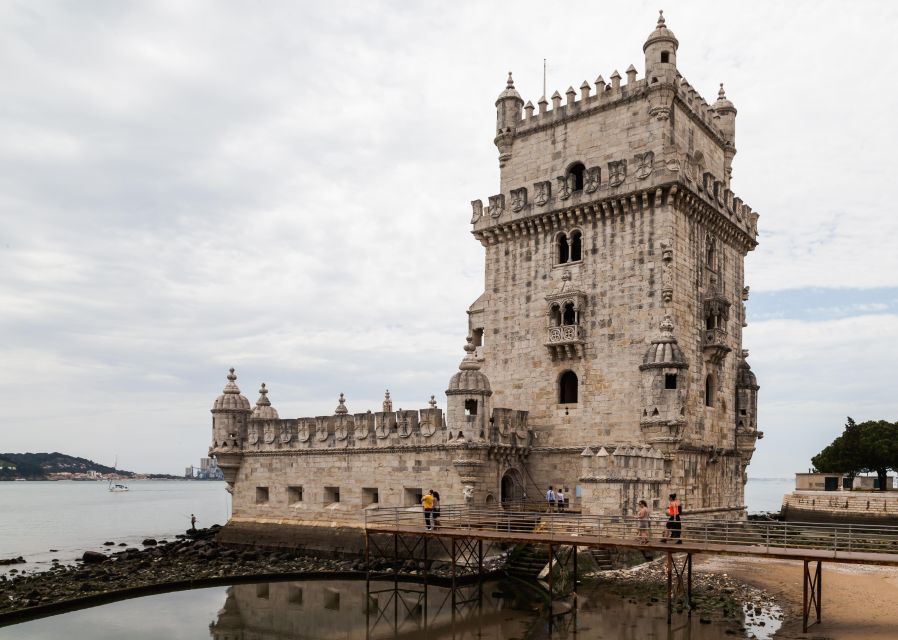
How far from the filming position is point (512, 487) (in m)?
33.3

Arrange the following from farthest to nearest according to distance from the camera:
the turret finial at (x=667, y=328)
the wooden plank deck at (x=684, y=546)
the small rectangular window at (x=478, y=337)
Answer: the small rectangular window at (x=478, y=337) < the turret finial at (x=667, y=328) < the wooden plank deck at (x=684, y=546)

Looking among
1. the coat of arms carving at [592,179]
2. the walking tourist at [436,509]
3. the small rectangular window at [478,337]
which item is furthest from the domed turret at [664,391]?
the small rectangular window at [478,337]

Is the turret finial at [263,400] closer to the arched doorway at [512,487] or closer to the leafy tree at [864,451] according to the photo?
the arched doorway at [512,487]

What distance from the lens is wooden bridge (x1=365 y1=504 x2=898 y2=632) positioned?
21500 millimetres

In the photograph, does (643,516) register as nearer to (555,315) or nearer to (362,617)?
(362,617)

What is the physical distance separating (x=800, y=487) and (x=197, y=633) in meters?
52.5

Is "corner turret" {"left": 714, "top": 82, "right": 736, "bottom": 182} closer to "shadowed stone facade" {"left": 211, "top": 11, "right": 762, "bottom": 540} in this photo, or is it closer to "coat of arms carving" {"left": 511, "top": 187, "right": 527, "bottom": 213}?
"shadowed stone facade" {"left": 211, "top": 11, "right": 762, "bottom": 540}

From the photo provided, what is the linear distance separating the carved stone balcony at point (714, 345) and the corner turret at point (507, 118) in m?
11.9

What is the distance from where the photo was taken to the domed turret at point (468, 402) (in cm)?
3111

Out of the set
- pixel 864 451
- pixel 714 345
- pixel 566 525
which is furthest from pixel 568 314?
pixel 864 451

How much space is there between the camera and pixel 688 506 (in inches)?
1209

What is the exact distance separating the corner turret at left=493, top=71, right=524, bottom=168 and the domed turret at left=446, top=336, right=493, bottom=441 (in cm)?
1075

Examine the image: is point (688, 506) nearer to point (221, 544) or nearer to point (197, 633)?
point (197, 633)

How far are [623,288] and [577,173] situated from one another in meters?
6.10
